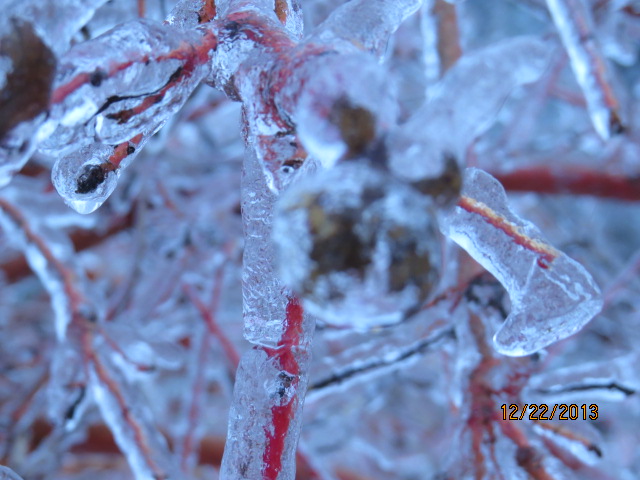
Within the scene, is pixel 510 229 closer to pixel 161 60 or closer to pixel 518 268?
pixel 518 268

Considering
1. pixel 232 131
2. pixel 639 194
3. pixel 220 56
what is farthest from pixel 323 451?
pixel 220 56

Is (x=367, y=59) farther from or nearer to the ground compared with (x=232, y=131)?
farther from the ground

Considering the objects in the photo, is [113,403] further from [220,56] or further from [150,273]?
[150,273]

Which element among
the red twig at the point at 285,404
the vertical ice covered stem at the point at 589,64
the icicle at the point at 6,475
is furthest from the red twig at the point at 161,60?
the vertical ice covered stem at the point at 589,64

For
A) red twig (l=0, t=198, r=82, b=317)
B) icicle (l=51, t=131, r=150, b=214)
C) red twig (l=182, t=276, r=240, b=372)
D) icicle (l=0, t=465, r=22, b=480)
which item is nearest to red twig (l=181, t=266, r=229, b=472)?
red twig (l=182, t=276, r=240, b=372)

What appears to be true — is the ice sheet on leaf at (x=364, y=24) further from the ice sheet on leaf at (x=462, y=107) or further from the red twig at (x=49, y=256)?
the red twig at (x=49, y=256)

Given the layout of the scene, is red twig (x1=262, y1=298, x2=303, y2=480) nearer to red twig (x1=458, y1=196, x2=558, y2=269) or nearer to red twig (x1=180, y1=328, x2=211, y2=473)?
red twig (x1=458, y1=196, x2=558, y2=269)
